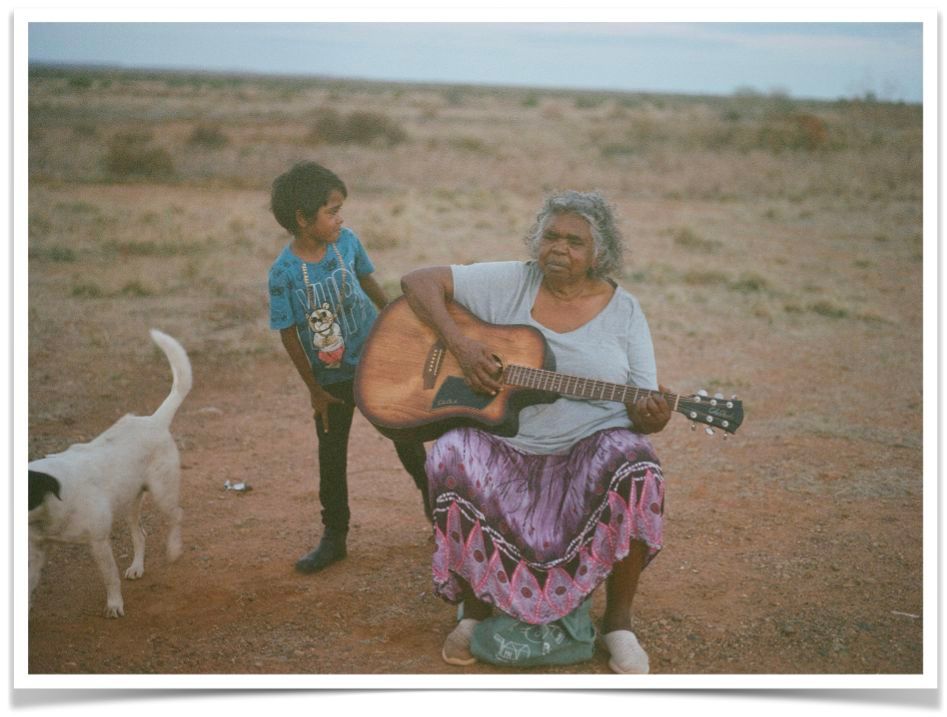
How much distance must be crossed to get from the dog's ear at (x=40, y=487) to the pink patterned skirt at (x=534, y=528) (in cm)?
133

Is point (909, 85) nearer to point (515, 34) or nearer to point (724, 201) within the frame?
point (515, 34)

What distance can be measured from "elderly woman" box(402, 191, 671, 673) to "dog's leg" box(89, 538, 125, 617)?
125cm

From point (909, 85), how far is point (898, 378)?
9.08 ft

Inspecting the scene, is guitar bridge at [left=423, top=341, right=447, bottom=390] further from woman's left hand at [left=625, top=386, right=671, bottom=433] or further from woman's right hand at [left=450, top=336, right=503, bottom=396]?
woman's left hand at [left=625, top=386, right=671, bottom=433]

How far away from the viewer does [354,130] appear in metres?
21.8

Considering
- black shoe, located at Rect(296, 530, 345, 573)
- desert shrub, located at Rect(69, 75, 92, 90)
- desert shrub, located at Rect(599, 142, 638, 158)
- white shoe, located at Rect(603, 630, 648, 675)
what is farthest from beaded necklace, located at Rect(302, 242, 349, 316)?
desert shrub, located at Rect(599, 142, 638, 158)

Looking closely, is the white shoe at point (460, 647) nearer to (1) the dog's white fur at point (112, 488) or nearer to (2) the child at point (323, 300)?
(2) the child at point (323, 300)

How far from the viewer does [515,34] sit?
15.5 feet

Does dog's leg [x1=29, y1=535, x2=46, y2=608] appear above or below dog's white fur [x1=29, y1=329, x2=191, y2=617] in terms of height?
below

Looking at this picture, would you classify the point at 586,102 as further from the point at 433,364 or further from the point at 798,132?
the point at 433,364

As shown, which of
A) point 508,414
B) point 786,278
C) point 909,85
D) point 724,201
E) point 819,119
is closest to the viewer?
point 508,414

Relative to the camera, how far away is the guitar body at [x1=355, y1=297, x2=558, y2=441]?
11.3 ft

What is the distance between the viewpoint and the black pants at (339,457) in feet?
12.8
